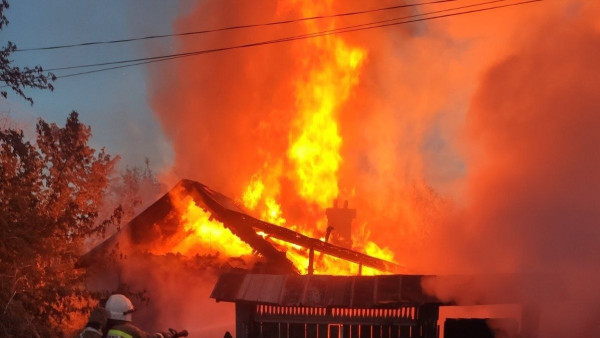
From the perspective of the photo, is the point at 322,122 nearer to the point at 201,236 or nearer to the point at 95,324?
the point at 201,236

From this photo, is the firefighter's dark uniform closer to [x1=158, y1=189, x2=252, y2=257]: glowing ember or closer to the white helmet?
the white helmet

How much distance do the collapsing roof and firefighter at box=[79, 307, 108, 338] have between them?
6.89 meters

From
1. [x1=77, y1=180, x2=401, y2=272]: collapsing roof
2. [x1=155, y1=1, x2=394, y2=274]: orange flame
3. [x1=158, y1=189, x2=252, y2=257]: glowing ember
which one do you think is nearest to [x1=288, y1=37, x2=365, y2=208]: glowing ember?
[x1=155, y1=1, x2=394, y2=274]: orange flame

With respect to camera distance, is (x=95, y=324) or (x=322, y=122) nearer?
(x=95, y=324)

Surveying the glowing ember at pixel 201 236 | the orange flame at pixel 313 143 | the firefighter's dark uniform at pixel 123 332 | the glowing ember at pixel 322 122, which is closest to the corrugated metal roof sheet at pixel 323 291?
the firefighter's dark uniform at pixel 123 332

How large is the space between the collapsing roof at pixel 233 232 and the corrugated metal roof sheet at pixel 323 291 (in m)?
3.59

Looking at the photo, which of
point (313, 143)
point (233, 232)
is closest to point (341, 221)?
point (313, 143)

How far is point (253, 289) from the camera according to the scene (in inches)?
389

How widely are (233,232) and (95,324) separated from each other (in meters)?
7.28

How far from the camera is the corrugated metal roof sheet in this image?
30.5 feet

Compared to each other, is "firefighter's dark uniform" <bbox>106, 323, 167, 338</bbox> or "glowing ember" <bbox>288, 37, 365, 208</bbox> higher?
Answer: "glowing ember" <bbox>288, 37, 365, 208</bbox>

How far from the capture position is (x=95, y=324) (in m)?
6.80

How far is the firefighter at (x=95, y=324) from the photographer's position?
671cm

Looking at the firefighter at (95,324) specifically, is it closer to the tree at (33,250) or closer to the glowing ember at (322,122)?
the tree at (33,250)
